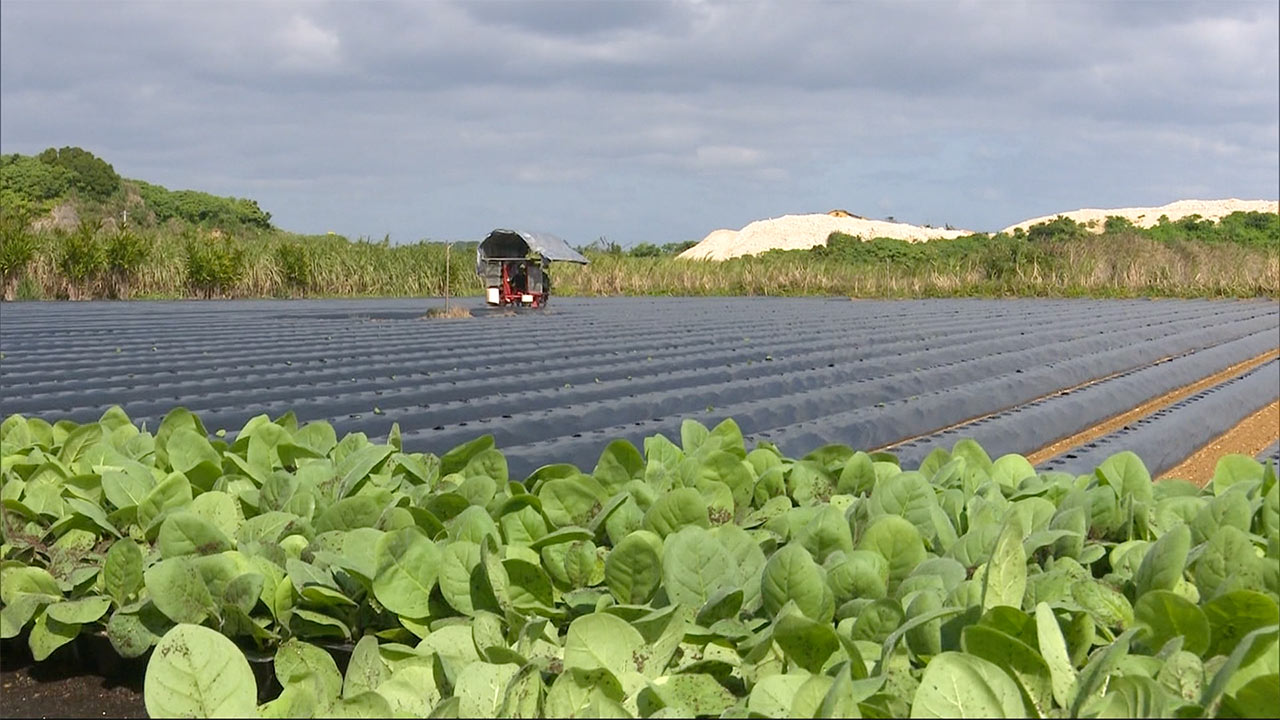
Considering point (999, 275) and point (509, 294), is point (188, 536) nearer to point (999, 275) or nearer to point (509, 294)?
point (509, 294)

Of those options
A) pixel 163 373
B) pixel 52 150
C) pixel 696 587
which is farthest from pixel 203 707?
pixel 52 150

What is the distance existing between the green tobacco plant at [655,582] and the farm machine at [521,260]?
1209cm

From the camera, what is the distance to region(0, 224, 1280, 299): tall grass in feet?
57.1

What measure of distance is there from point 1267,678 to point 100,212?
134 ft

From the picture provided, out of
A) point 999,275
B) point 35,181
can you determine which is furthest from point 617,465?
point 35,181

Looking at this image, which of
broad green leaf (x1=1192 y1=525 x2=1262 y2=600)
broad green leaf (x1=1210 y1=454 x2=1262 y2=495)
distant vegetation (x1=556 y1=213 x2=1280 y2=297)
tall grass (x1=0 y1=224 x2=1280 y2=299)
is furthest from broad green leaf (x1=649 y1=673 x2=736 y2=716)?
distant vegetation (x1=556 y1=213 x2=1280 y2=297)

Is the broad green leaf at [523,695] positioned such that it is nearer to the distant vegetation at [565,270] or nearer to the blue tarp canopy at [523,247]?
the blue tarp canopy at [523,247]

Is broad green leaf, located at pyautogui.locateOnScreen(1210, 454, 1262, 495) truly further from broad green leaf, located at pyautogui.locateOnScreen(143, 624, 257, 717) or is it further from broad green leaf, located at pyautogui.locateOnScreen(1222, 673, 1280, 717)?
broad green leaf, located at pyautogui.locateOnScreen(143, 624, 257, 717)

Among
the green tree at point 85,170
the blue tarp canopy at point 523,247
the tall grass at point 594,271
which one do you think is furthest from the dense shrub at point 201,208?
the blue tarp canopy at point 523,247

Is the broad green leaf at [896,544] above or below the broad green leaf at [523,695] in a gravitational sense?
above

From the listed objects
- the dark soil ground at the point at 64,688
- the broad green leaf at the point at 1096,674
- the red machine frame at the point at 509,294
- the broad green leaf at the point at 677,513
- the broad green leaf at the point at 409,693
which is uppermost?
the red machine frame at the point at 509,294

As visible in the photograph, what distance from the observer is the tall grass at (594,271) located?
57.1 ft

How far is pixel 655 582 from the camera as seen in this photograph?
59.3 inches

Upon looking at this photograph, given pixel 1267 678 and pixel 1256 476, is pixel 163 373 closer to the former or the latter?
pixel 1256 476
